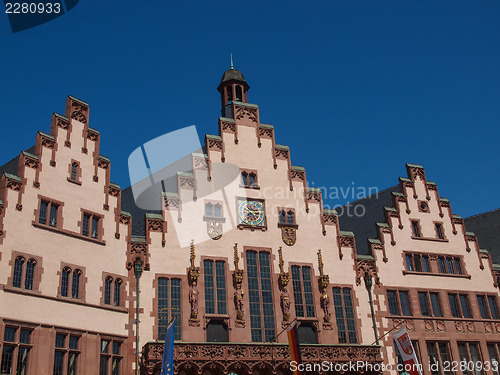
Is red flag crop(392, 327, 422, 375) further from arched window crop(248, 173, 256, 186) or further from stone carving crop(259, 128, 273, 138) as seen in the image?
stone carving crop(259, 128, 273, 138)

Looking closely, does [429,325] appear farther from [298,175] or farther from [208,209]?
[208,209]

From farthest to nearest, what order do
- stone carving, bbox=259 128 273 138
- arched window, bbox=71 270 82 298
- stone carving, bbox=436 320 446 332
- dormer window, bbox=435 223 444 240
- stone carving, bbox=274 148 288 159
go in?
dormer window, bbox=435 223 444 240 → stone carving, bbox=259 128 273 138 → stone carving, bbox=274 148 288 159 → stone carving, bbox=436 320 446 332 → arched window, bbox=71 270 82 298

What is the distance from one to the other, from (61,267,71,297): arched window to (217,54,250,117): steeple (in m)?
18.4

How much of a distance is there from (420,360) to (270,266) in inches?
458

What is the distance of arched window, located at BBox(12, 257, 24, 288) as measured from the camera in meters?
32.3

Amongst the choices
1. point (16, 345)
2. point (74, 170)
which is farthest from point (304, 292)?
point (16, 345)

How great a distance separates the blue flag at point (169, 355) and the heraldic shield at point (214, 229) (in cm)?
924

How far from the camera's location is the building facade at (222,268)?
33.8m

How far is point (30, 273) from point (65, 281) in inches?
82.5

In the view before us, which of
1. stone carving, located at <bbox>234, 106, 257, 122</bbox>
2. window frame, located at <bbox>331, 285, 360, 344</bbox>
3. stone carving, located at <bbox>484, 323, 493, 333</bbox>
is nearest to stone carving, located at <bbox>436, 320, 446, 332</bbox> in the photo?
stone carving, located at <bbox>484, 323, 493, 333</bbox>

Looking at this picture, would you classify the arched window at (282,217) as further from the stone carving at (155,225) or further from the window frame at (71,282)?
the window frame at (71,282)

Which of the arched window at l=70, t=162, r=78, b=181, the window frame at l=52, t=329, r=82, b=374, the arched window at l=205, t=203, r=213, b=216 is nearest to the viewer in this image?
the window frame at l=52, t=329, r=82, b=374

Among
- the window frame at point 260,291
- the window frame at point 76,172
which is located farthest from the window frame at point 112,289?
the window frame at point 260,291

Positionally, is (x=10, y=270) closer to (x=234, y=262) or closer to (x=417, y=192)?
(x=234, y=262)
